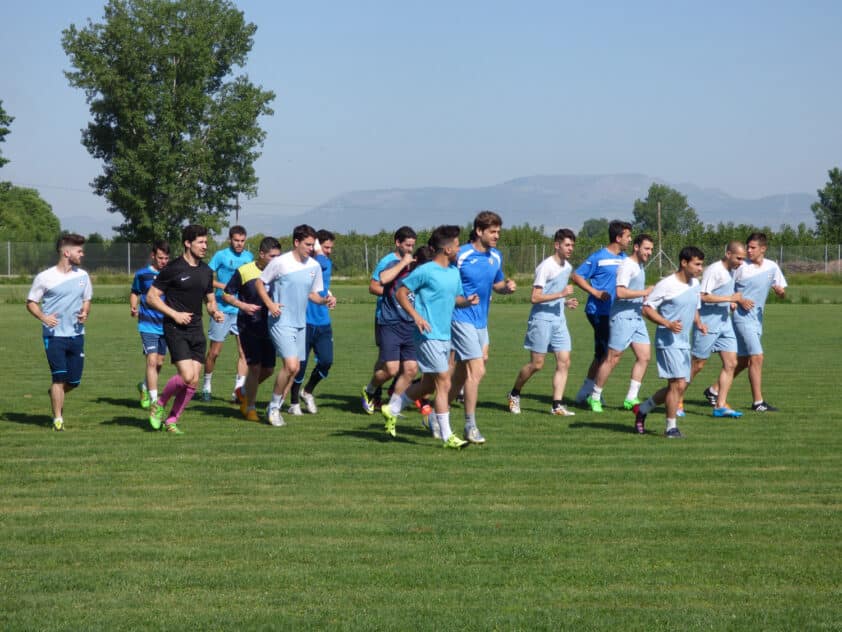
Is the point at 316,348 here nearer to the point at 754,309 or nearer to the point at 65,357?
the point at 65,357

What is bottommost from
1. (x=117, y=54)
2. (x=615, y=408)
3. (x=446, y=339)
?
(x=615, y=408)

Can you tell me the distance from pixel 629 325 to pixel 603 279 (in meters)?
0.71

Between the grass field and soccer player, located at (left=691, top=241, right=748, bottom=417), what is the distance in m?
0.58

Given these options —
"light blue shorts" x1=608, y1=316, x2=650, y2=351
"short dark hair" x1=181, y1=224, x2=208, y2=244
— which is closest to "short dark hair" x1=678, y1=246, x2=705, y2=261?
"light blue shorts" x1=608, y1=316, x2=650, y2=351

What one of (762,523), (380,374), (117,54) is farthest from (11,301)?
(762,523)

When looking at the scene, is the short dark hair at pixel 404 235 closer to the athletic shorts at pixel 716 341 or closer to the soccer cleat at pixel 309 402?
the soccer cleat at pixel 309 402

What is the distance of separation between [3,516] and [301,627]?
134 inches

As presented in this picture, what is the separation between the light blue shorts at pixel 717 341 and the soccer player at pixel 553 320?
1576 millimetres

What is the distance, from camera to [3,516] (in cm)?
815

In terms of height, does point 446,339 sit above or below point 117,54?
below

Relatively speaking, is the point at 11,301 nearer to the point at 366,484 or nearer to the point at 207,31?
the point at 207,31

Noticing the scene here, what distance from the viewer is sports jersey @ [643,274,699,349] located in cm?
1146

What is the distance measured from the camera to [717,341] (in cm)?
1370

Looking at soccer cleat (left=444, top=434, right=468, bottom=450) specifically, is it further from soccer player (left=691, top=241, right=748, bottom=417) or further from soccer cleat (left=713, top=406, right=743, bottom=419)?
soccer cleat (left=713, top=406, right=743, bottom=419)
